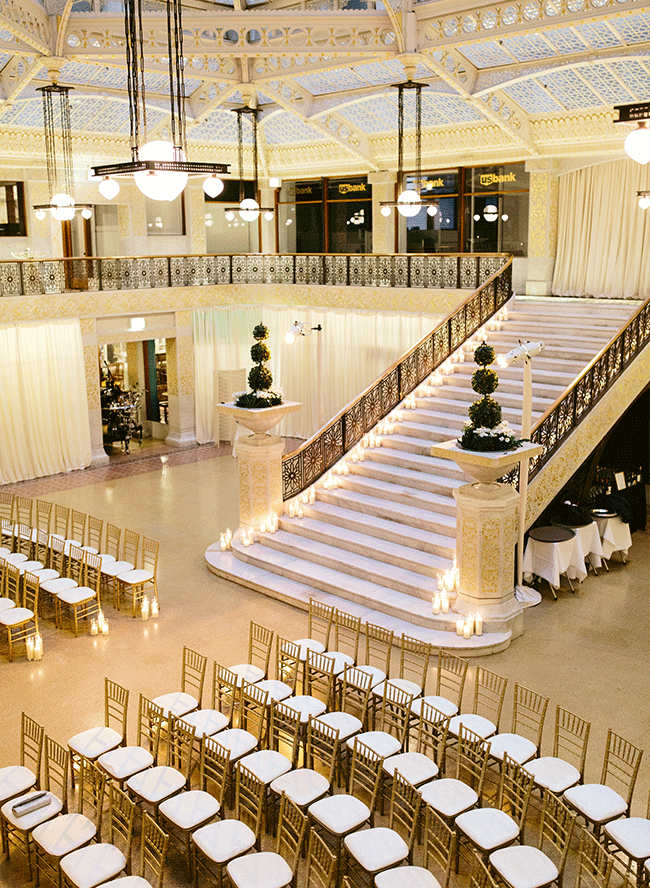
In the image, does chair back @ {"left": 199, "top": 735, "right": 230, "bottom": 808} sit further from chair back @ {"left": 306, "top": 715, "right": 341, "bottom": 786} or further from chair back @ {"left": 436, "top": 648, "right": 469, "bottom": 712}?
chair back @ {"left": 436, "top": 648, "right": 469, "bottom": 712}

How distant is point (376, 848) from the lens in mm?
5645

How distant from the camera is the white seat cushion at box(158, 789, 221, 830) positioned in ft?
19.6

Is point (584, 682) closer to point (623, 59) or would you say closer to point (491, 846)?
point (491, 846)

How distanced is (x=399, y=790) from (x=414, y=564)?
4.21 meters

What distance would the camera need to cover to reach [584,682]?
8688 mm

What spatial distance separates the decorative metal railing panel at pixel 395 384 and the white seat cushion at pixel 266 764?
6.23 metres

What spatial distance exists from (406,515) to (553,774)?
5.36m

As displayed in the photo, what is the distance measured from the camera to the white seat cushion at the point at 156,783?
6.27 metres

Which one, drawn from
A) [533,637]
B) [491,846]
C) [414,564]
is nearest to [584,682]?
[533,637]

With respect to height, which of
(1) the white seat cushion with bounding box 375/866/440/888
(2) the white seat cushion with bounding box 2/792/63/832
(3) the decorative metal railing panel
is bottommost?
(2) the white seat cushion with bounding box 2/792/63/832

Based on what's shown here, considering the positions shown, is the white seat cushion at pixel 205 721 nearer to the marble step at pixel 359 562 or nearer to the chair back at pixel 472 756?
the chair back at pixel 472 756

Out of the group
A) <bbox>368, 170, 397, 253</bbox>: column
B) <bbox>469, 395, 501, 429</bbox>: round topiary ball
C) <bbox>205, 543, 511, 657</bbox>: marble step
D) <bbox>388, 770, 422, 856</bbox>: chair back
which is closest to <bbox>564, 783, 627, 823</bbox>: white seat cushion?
<bbox>388, 770, 422, 856</bbox>: chair back

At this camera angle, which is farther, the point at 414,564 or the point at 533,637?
the point at 414,564

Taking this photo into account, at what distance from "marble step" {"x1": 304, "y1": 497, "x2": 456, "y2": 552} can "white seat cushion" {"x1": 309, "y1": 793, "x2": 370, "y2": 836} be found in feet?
15.9
